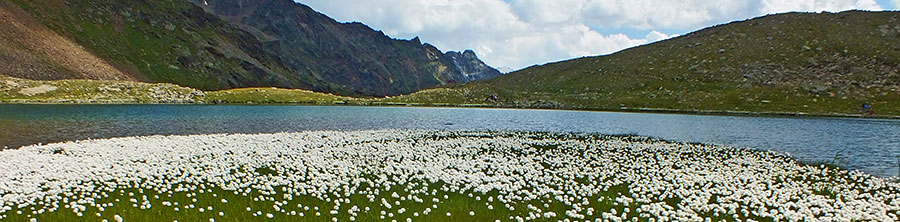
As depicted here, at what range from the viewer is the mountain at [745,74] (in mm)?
107688

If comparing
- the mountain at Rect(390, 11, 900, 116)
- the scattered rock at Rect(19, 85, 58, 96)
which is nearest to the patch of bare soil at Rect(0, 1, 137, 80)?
the scattered rock at Rect(19, 85, 58, 96)

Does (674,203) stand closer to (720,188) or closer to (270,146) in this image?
→ (720,188)

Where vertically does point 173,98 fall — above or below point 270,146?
below

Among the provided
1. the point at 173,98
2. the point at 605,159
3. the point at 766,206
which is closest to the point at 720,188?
the point at 766,206

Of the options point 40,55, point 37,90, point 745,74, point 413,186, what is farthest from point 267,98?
point 413,186

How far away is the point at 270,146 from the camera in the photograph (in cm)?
3125

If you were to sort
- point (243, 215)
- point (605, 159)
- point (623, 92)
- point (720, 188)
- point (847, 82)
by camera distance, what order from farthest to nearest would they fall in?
point (623, 92) → point (847, 82) → point (605, 159) → point (720, 188) → point (243, 215)

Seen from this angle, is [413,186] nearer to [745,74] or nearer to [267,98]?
[745,74]

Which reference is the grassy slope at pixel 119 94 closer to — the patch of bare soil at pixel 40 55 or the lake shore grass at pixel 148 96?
the lake shore grass at pixel 148 96

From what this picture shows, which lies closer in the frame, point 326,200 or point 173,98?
point 326,200

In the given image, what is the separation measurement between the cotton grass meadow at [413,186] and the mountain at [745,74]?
94522 mm

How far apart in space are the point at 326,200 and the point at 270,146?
1808cm

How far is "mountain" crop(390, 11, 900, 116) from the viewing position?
10769 centimetres

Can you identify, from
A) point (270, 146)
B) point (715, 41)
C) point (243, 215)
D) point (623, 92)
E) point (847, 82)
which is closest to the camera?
point (243, 215)
